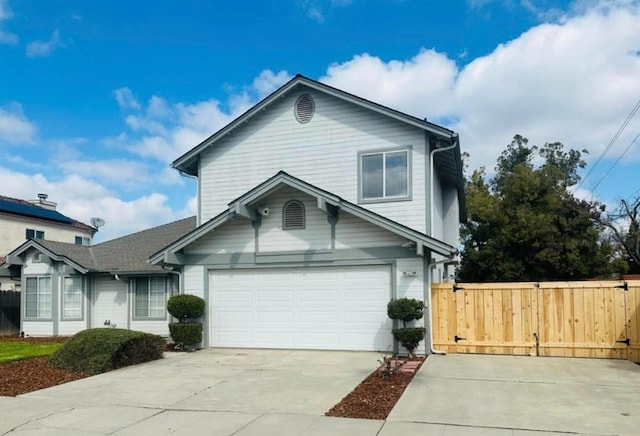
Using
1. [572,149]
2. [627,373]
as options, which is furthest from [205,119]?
[572,149]

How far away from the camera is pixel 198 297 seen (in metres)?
14.4

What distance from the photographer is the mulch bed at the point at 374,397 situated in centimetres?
739

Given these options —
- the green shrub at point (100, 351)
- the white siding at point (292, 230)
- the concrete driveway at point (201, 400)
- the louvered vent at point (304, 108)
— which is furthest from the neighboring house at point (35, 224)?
the concrete driveway at point (201, 400)

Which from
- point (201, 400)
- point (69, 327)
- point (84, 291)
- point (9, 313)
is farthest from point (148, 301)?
point (201, 400)

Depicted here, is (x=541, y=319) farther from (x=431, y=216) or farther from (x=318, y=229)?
(x=318, y=229)

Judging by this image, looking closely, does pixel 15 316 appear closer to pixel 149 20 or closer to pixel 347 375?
pixel 149 20

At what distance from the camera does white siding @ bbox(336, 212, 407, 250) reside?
1328 cm

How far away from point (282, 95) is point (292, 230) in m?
4.17

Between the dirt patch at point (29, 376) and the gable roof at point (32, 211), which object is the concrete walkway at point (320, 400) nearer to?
the dirt patch at point (29, 376)

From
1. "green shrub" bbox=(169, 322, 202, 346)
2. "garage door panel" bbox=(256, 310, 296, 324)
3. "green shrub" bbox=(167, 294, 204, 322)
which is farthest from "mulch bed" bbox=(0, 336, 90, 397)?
"garage door panel" bbox=(256, 310, 296, 324)

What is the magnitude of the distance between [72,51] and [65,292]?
27.5ft

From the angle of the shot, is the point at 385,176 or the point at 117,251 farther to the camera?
the point at 117,251

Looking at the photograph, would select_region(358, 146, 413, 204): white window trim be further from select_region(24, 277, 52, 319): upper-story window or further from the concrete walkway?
select_region(24, 277, 52, 319): upper-story window

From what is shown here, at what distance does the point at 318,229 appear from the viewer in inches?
548
